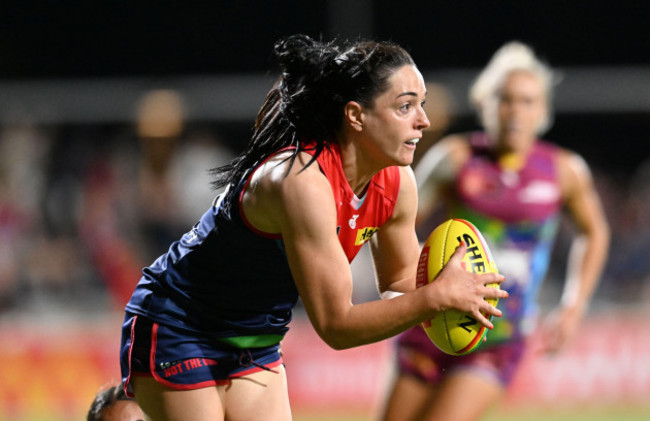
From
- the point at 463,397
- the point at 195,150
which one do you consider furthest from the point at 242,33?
the point at 463,397

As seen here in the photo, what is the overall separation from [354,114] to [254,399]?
109cm

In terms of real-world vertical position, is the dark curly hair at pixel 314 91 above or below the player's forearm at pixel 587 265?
above

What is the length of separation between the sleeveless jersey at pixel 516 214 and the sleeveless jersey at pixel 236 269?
1.61m

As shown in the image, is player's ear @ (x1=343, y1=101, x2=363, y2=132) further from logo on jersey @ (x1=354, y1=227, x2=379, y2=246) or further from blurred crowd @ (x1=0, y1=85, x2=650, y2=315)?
blurred crowd @ (x1=0, y1=85, x2=650, y2=315)

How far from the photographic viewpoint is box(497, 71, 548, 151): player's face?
5.16 metres

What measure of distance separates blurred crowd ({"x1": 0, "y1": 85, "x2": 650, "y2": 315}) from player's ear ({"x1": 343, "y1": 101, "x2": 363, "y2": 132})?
5614 mm

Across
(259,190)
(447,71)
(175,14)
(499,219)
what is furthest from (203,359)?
(175,14)

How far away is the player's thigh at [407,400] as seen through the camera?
4.69 metres

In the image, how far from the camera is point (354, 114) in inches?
133

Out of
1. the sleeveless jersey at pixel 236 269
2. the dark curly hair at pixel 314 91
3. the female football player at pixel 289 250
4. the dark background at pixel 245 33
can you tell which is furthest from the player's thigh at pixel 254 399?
the dark background at pixel 245 33

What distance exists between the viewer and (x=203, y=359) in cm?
352

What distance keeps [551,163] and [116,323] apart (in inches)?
189

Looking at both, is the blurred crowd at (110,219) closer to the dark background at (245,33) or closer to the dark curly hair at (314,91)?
the dark background at (245,33)

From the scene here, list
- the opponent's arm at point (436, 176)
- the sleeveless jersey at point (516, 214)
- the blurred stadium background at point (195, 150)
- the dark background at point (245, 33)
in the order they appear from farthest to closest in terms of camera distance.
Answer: the dark background at point (245, 33), the blurred stadium background at point (195, 150), the opponent's arm at point (436, 176), the sleeveless jersey at point (516, 214)
